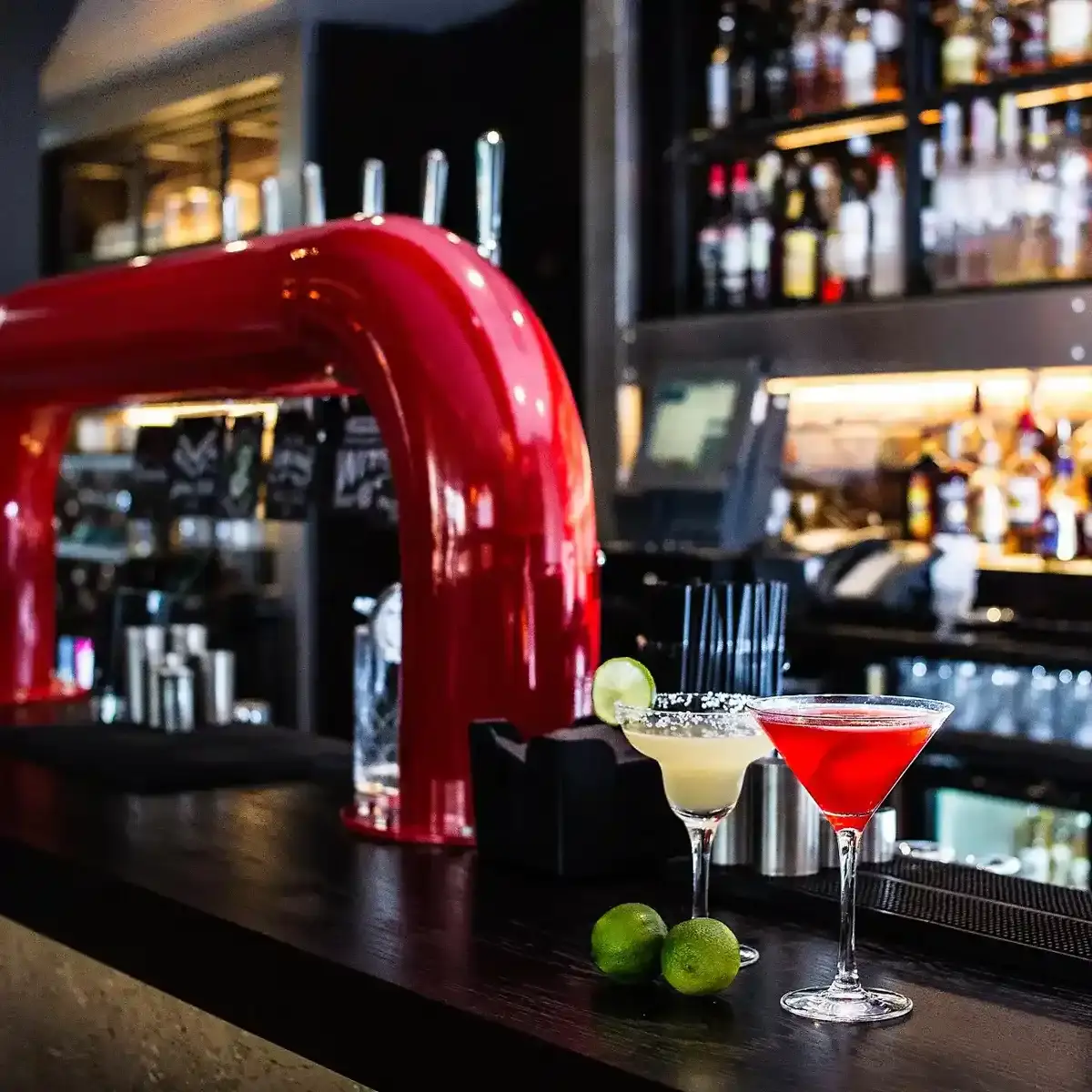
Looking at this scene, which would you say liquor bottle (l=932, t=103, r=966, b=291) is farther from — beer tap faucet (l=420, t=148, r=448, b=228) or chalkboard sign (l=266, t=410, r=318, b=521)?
beer tap faucet (l=420, t=148, r=448, b=228)

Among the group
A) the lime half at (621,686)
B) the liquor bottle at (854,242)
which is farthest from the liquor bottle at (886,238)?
the lime half at (621,686)

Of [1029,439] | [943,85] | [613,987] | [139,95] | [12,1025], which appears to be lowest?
[12,1025]

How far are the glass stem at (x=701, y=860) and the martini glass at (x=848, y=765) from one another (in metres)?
0.15

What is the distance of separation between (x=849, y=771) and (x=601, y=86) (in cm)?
392

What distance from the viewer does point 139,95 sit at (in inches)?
233

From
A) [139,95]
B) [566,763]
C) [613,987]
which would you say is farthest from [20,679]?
[139,95]

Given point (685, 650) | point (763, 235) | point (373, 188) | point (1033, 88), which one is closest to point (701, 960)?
point (685, 650)

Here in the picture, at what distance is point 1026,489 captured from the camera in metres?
4.07

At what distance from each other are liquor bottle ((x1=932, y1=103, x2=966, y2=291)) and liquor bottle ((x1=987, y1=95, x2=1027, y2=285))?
0.09 metres

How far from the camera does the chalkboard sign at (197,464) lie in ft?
9.90

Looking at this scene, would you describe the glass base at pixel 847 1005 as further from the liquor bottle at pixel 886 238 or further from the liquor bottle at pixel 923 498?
the liquor bottle at pixel 886 238

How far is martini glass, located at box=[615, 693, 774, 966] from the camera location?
1.43 metres

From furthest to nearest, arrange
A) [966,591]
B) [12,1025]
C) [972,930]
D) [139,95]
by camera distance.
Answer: [139,95]
[966,591]
[12,1025]
[972,930]

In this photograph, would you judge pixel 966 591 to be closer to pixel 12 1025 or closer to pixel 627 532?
pixel 627 532
